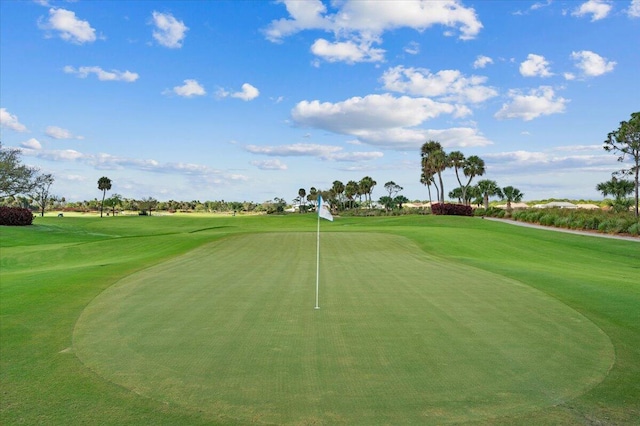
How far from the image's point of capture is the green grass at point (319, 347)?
5.24 meters

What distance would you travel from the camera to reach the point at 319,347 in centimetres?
724

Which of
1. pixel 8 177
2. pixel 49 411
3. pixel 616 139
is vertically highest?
pixel 616 139

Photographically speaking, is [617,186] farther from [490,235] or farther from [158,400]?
[158,400]

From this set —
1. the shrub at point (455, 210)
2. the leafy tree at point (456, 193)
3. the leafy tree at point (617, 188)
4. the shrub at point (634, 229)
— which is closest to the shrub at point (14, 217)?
the shrub at point (455, 210)

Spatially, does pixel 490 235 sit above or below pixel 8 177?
below

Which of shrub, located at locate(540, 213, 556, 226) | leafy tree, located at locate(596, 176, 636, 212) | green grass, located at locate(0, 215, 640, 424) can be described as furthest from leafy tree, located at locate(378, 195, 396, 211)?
green grass, located at locate(0, 215, 640, 424)

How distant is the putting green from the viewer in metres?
5.35

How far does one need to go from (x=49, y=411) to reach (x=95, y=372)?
117 centimetres

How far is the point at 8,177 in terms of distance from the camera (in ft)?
173

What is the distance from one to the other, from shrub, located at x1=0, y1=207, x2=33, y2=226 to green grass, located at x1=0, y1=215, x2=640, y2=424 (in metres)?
34.3

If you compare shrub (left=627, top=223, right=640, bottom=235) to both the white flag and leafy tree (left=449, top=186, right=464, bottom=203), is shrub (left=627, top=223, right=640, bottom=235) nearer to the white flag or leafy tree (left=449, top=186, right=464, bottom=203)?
the white flag

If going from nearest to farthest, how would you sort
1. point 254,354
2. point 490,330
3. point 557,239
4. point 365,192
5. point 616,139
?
point 254,354 < point 490,330 < point 557,239 < point 616,139 < point 365,192

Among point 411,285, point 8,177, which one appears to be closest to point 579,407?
point 411,285

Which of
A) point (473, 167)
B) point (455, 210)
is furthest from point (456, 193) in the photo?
point (455, 210)
